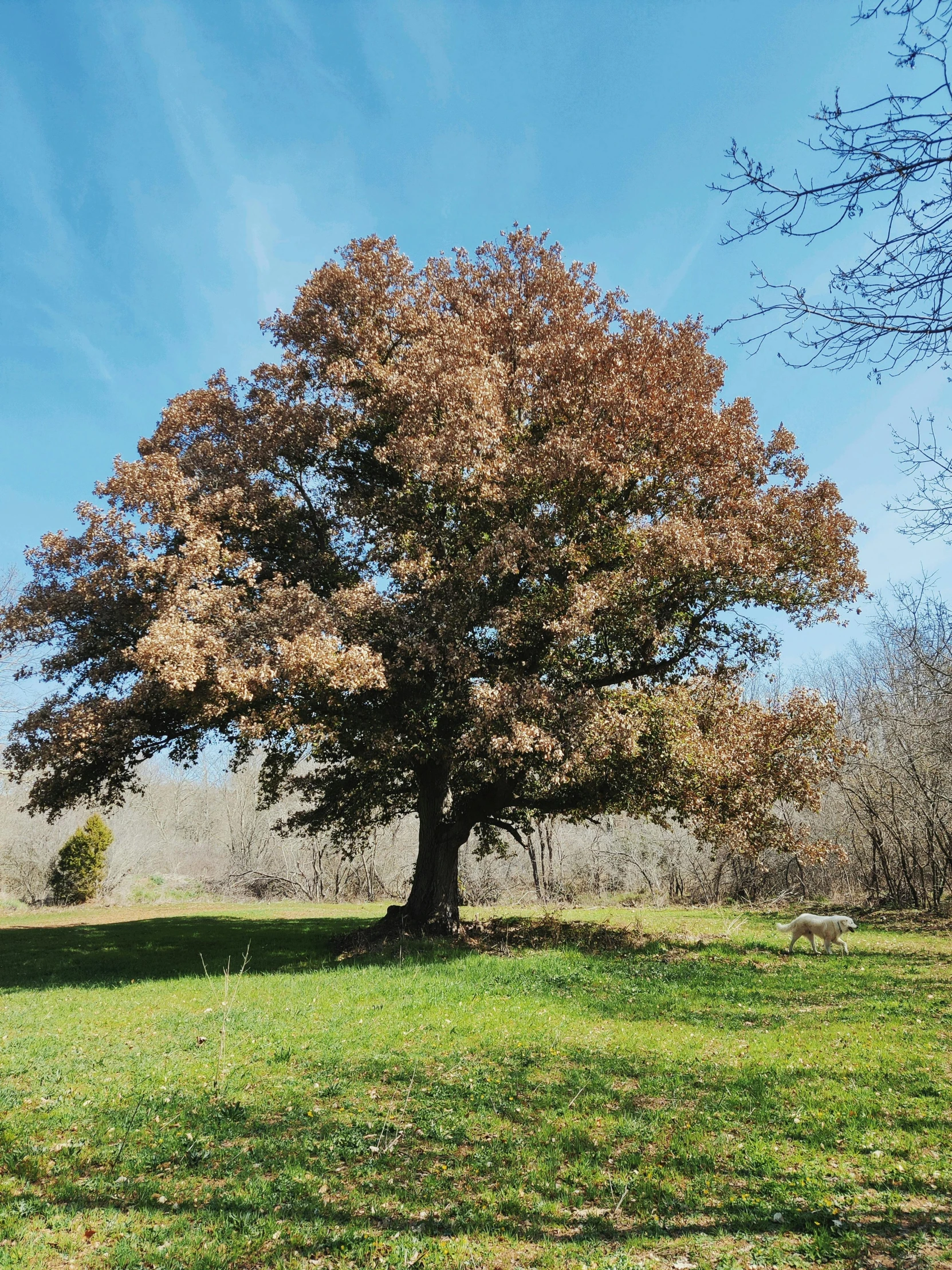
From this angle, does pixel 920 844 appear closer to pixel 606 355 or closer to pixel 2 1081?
pixel 606 355

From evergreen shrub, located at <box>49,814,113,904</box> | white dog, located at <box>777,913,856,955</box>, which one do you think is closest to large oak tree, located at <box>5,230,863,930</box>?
white dog, located at <box>777,913,856,955</box>

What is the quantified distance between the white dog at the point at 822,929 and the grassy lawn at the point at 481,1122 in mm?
2726

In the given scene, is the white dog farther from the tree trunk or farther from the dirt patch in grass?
the tree trunk

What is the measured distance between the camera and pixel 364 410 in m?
15.6

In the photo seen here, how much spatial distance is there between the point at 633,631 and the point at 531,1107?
403 inches

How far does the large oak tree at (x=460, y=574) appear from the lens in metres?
13.0

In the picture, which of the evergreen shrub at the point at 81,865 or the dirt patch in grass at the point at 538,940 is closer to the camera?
the dirt patch in grass at the point at 538,940

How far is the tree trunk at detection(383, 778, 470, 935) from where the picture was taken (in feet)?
55.7

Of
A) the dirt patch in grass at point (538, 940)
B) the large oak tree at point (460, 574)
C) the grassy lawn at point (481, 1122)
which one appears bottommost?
the dirt patch in grass at point (538, 940)

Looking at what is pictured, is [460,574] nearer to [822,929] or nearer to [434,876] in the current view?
[434,876]

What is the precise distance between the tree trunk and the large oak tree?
8 cm

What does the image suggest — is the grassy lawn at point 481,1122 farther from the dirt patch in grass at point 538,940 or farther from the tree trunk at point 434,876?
the tree trunk at point 434,876

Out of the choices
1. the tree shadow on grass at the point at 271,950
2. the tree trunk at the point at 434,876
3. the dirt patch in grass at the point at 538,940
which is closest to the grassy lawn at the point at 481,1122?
the tree shadow on grass at the point at 271,950

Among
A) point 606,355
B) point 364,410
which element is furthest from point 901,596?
point 364,410
